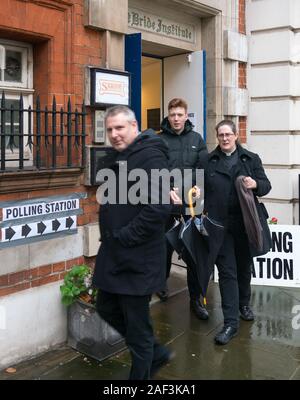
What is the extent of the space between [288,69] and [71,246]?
424 cm

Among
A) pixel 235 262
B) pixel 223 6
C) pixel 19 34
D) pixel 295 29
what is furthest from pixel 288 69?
pixel 19 34

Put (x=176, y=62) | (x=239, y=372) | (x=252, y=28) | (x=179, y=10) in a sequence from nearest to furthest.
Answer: (x=239, y=372), (x=179, y=10), (x=176, y=62), (x=252, y=28)

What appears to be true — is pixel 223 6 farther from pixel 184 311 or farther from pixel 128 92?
pixel 184 311

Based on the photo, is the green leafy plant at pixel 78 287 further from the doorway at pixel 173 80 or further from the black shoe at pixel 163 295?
the doorway at pixel 173 80

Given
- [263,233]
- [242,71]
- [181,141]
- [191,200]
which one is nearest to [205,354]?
[263,233]

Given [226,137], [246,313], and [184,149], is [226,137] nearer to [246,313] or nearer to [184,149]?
[184,149]

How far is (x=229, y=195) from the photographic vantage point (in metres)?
4.34

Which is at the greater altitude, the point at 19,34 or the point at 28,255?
the point at 19,34

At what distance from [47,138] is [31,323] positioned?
5.09ft

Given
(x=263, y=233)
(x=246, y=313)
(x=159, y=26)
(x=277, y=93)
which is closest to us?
(x=263, y=233)

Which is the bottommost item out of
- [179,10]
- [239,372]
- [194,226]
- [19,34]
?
[239,372]

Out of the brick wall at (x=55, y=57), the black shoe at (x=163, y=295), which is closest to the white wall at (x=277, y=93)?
the black shoe at (x=163, y=295)

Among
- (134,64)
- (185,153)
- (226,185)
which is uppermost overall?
(134,64)

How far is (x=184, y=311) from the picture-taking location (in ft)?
16.7
